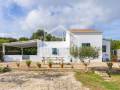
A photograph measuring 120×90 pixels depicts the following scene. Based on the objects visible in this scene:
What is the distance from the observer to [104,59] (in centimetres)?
4744

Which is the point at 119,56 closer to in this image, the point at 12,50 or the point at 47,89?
the point at 12,50

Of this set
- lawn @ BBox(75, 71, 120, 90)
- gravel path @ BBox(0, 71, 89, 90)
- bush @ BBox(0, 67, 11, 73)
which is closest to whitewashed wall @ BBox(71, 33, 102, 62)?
bush @ BBox(0, 67, 11, 73)

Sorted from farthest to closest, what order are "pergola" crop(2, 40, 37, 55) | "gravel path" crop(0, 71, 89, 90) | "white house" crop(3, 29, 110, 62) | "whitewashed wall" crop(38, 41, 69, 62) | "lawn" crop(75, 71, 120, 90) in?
"pergola" crop(2, 40, 37, 55) < "whitewashed wall" crop(38, 41, 69, 62) < "white house" crop(3, 29, 110, 62) < "lawn" crop(75, 71, 120, 90) < "gravel path" crop(0, 71, 89, 90)

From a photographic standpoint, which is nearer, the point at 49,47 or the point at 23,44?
the point at 49,47

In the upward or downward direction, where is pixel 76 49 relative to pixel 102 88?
upward

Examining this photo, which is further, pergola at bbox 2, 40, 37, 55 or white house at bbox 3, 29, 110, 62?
pergola at bbox 2, 40, 37, 55

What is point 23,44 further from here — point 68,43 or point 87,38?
point 87,38

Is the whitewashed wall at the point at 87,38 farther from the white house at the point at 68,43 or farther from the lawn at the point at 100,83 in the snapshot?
the lawn at the point at 100,83

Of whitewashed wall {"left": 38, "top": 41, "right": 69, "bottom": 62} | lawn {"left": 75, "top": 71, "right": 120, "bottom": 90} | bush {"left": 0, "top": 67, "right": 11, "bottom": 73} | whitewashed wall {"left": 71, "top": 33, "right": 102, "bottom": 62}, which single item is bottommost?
lawn {"left": 75, "top": 71, "right": 120, "bottom": 90}

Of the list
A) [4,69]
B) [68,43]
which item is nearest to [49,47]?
[68,43]

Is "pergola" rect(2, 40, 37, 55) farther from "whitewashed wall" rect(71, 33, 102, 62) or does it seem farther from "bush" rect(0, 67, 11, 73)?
"bush" rect(0, 67, 11, 73)

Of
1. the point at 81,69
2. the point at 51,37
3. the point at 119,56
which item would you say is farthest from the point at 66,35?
the point at 81,69

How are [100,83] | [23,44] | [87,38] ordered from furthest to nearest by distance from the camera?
[23,44] → [87,38] → [100,83]

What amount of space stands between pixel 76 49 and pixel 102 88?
54.6ft
